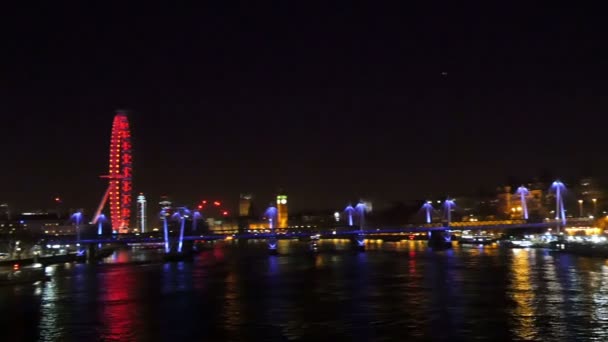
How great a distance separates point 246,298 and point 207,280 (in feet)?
27.3

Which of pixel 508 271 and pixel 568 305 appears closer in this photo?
pixel 568 305

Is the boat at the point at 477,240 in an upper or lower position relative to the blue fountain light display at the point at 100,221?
lower

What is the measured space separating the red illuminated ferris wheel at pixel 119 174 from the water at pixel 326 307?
38.5 meters

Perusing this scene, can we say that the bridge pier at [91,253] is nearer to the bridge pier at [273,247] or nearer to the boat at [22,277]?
the bridge pier at [273,247]

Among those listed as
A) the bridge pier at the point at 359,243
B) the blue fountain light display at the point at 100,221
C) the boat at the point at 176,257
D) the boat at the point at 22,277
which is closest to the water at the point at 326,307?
the boat at the point at 22,277

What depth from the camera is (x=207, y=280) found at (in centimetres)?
3006

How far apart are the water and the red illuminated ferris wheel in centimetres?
3846

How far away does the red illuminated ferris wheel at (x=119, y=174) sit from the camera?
6900cm

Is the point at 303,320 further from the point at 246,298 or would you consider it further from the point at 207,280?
the point at 207,280

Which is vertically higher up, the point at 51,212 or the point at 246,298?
the point at 51,212

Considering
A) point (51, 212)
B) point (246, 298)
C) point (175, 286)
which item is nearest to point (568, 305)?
point (246, 298)

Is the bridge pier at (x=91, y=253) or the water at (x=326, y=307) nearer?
the water at (x=326, y=307)

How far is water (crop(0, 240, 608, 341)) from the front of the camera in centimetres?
1473

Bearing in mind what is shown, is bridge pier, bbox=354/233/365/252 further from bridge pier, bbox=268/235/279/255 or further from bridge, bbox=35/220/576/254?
bridge pier, bbox=268/235/279/255
